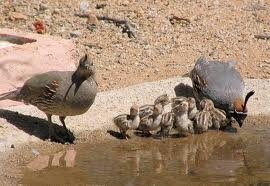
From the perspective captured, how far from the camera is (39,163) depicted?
946 cm

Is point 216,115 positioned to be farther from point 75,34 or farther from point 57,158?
point 75,34

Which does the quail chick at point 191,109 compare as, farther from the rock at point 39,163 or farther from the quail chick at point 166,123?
the rock at point 39,163

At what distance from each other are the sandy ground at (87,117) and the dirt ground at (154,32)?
761mm

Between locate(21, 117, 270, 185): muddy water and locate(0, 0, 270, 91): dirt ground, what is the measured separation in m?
2.37

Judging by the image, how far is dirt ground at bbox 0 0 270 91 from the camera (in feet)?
44.9

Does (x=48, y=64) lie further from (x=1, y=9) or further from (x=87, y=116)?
(x=1, y=9)

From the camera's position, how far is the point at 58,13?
620 inches

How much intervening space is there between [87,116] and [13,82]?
116 cm

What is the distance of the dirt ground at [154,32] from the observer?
13.7m

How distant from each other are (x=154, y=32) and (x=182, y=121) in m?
4.57

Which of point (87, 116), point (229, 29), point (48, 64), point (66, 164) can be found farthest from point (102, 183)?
point (229, 29)

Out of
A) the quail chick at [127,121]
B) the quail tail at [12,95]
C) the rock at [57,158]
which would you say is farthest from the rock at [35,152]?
the quail chick at [127,121]

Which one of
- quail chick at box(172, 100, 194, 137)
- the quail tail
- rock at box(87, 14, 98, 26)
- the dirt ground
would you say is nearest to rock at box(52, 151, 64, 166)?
the quail tail

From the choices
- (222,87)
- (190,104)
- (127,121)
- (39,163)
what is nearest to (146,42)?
(222,87)
